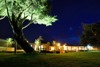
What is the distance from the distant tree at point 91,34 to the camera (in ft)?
204

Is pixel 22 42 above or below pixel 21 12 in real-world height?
below

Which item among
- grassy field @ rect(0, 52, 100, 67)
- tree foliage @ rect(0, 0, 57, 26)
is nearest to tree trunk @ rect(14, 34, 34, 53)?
tree foliage @ rect(0, 0, 57, 26)

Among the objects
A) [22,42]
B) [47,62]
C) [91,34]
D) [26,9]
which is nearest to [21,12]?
[26,9]

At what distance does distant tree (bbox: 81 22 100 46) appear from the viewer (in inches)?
2448

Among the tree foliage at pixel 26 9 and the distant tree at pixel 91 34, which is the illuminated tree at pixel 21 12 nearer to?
the tree foliage at pixel 26 9

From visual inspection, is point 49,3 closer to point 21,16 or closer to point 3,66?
point 21,16

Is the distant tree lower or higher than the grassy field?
higher

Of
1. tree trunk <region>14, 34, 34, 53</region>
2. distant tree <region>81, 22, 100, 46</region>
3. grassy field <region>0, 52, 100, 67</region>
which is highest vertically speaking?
distant tree <region>81, 22, 100, 46</region>

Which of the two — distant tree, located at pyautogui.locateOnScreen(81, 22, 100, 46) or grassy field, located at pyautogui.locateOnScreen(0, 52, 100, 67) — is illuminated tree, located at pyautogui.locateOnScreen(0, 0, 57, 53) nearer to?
grassy field, located at pyautogui.locateOnScreen(0, 52, 100, 67)

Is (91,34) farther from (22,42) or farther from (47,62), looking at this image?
(47,62)

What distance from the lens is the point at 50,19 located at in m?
37.2

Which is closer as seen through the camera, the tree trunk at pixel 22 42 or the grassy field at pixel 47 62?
the grassy field at pixel 47 62

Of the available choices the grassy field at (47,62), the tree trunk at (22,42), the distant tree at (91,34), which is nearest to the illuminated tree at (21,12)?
the tree trunk at (22,42)

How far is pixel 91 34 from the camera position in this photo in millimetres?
63469
